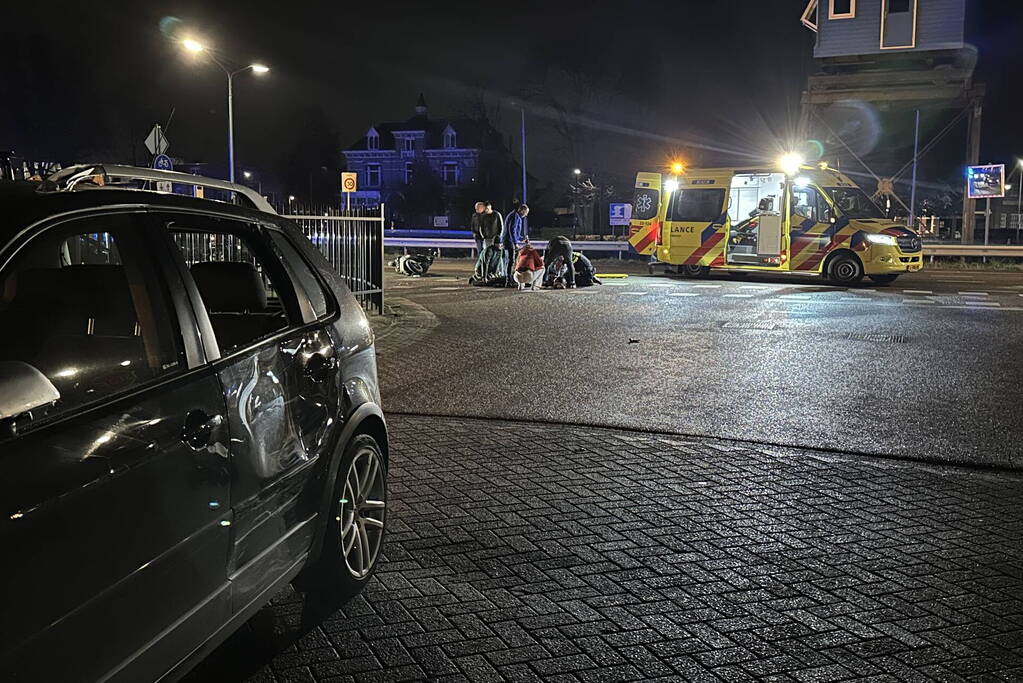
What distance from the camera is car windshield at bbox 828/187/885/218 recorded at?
22406mm

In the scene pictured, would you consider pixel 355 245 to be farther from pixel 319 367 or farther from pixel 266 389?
pixel 266 389

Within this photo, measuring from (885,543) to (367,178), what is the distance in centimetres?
9410

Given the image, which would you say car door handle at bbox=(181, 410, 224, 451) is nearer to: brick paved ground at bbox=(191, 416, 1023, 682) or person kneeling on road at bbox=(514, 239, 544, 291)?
brick paved ground at bbox=(191, 416, 1023, 682)

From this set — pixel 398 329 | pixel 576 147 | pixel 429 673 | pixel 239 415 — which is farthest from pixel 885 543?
pixel 576 147

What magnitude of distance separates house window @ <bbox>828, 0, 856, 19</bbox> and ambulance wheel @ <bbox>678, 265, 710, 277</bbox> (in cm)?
2301

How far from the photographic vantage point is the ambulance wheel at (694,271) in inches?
Answer: 974

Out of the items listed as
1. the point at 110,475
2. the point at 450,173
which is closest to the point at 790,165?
the point at 110,475

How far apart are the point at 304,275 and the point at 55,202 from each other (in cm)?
152

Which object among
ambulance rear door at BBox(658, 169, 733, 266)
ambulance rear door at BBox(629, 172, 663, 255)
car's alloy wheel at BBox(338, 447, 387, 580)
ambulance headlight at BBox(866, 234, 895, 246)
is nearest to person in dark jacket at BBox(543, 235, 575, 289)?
ambulance rear door at BBox(658, 169, 733, 266)

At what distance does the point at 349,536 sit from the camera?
4211 mm

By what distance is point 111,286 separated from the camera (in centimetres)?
320

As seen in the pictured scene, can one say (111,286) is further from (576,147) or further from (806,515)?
(576,147)

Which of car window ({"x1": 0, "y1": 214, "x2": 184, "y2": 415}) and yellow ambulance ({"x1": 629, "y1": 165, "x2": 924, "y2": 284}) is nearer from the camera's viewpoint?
car window ({"x1": 0, "y1": 214, "x2": 184, "y2": 415})

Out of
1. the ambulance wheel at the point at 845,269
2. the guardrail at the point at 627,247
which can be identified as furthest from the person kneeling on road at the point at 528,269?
the guardrail at the point at 627,247
